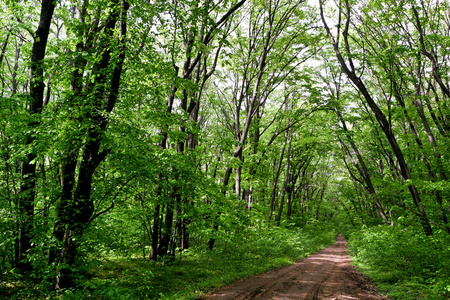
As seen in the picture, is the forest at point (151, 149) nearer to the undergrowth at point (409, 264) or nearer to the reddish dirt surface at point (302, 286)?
the undergrowth at point (409, 264)

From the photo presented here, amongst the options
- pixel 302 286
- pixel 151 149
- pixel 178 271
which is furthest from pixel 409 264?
pixel 151 149

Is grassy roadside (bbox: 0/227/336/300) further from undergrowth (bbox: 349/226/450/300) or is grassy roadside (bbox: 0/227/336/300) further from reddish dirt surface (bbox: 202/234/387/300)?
undergrowth (bbox: 349/226/450/300)

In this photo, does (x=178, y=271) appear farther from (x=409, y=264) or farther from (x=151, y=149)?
(x=409, y=264)

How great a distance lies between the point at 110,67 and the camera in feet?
18.9

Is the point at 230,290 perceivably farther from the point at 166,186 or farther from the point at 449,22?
the point at 449,22

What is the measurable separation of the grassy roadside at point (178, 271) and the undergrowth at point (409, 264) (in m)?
4.52

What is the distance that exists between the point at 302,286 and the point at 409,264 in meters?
4.56

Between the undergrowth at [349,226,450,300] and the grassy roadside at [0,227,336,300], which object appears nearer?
the grassy roadside at [0,227,336,300]

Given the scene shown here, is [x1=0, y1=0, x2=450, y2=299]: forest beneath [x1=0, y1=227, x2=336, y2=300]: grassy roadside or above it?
above

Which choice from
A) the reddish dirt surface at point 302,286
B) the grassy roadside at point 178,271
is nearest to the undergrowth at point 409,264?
the reddish dirt surface at point 302,286

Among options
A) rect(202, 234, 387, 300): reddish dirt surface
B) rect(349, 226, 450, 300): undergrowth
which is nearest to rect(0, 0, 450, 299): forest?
rect(349, 226, 450, 300): undergrowth

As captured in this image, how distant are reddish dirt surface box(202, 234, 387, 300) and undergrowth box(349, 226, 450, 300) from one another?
704mm

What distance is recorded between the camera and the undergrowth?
24.0ft

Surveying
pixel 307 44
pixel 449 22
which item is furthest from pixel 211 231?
pixel 449 22
